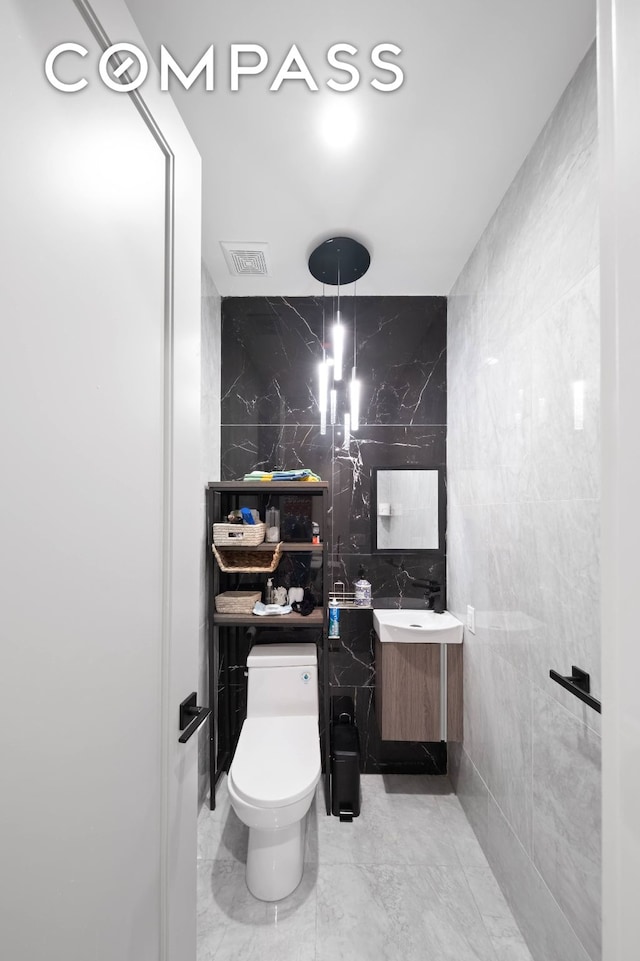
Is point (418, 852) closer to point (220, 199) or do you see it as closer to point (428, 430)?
point (428, 430)

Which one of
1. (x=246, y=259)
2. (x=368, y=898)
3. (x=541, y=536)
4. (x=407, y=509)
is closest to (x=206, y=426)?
(x=246, y=259)

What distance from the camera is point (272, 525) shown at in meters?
2.43

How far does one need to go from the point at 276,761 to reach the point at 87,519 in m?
1.53

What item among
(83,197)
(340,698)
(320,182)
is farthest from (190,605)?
(340,698)

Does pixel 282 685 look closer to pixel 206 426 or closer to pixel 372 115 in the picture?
pixel 206 426

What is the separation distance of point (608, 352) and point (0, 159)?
73 cm

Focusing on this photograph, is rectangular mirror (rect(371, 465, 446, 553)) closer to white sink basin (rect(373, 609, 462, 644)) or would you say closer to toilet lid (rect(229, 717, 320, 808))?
white sink basin (rect(373, 609, 462, 644))

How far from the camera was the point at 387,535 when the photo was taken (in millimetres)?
2512

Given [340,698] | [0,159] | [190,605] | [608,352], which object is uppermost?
[0,159]

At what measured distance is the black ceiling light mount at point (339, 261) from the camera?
2.05m

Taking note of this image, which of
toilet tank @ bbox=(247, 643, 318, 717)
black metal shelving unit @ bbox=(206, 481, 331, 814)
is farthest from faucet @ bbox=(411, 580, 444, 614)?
toilet tank @ bbox=(247, 643, 318, 717)

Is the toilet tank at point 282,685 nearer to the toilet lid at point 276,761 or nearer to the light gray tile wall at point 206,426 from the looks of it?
the toilet lid at point 276,761

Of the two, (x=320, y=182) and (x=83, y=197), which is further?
(x=320, y=182)

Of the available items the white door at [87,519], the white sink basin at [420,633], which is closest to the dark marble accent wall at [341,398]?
the white sink basin at [420,633]
